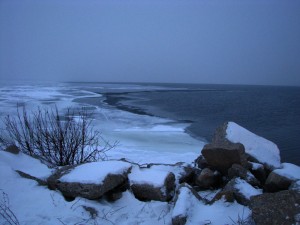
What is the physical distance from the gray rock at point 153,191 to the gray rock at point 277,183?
170 centimetres

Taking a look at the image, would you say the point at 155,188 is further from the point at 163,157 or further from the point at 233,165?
the point at 163,157

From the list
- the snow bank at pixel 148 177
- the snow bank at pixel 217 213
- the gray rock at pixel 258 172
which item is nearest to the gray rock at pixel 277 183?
the gray rock at pixel 258 172

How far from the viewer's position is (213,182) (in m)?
5.02

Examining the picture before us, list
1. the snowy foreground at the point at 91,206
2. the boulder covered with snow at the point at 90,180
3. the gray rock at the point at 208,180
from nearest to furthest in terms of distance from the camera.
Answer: the snowy foreground at the point at 91,206 < the boulder covered with snow at the point at 90,180 < the gray rock at the point at 208,180

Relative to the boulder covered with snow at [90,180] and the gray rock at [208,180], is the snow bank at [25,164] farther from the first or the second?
the gray rock at [208,180]

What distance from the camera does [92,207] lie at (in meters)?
3.92

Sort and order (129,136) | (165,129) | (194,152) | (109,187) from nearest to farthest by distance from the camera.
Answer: (109,187), (194,152), (129,136), (165,129)

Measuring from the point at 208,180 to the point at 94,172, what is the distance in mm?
2155

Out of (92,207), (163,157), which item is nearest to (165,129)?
(163,157)

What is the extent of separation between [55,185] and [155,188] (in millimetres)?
1647

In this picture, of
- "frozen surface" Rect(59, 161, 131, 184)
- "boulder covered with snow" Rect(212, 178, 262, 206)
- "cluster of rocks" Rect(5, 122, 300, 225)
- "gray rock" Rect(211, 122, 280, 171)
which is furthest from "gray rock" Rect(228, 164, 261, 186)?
"frozen surface" Rect(59, 161, 131, 184)

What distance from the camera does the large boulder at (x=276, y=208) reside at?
3184mm

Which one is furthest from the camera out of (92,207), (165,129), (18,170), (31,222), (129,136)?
(165,129)

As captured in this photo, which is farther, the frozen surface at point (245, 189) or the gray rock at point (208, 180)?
the gray rock at point (208, 180)
